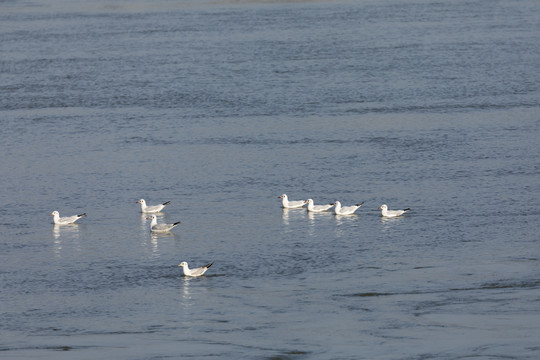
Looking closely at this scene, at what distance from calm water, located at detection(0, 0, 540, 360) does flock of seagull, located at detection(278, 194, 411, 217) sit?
0.22 metres

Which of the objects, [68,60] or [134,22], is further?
[134,22]

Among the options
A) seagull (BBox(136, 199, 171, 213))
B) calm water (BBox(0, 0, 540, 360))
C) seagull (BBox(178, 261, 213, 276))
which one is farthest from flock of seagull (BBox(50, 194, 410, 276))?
seagull (BBox(178, 261, 213, 276))

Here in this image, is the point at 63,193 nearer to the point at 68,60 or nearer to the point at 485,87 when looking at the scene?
the point at 485,87

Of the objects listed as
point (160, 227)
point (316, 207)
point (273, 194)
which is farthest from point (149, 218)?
point (316, 207)

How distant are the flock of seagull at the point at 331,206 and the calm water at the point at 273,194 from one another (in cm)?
22

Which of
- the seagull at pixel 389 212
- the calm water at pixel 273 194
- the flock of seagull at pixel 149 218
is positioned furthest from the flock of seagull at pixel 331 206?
the flock of seagull at pixel 149 218

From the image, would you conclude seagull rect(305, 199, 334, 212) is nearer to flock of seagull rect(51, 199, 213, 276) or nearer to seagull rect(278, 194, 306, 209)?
seagull rect(278, 194, 306, 209)

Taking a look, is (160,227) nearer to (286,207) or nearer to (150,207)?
(150,207)

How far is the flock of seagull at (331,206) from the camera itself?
1059 inches

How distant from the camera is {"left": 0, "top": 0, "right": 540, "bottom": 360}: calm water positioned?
64.4 feet

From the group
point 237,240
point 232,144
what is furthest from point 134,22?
point 237,240

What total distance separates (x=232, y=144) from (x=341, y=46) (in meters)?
22.4

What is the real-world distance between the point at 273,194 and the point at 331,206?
2.60 m

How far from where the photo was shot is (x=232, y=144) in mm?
35594
